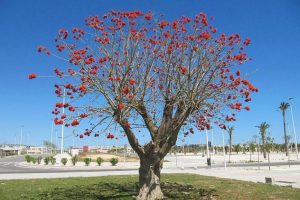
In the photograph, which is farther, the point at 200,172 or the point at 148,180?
the point at 200,172

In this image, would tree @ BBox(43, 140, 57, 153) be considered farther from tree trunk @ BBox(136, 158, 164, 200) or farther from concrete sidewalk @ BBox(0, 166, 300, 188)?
tree trunk @ BBox(136, 158, 164, 200)

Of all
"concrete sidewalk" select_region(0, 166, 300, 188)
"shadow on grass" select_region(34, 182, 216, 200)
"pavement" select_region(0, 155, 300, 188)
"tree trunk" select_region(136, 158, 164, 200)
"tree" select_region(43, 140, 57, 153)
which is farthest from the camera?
"tree" select_region(43, 140, 57, 153)

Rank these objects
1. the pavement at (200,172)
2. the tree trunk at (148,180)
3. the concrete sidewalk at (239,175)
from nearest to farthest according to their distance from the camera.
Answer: the tree trunk at (148,180), the concrete sidewalk at (239,175), the pavement at (200,172)

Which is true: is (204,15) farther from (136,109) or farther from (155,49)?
(136,109)

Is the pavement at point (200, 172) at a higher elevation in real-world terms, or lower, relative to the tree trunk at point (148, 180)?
lower

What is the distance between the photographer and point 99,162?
4459 centimetres

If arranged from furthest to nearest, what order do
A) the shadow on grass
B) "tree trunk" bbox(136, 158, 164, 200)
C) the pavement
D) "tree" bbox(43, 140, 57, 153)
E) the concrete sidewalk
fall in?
"tree" bbox(43, 140, 57, 153)
the pavement
the concrete sidewalk
the shadow on grass
"tree trunk" bbox(136, 158, 164, 200)

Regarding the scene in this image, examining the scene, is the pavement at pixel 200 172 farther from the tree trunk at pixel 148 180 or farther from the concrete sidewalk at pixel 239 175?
the tree trunk at pixel 148 180

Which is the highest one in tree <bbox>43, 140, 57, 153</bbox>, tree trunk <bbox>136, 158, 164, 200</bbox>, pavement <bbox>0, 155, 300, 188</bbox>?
tree <bbox>43, 140, 57, 153</bbox>

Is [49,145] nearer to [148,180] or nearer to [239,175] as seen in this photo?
[239,175]

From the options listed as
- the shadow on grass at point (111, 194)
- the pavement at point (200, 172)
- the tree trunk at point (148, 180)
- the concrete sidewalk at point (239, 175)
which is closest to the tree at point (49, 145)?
the pavement at point (200, 172)

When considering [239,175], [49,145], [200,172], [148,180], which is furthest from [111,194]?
[49,145]

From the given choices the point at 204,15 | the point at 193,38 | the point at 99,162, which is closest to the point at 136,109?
the point at 193,38

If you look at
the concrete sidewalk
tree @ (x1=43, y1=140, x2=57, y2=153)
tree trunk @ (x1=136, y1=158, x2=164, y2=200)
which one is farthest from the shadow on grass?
tree @ (x1=43, y1=140, x2=57, y2=153)
